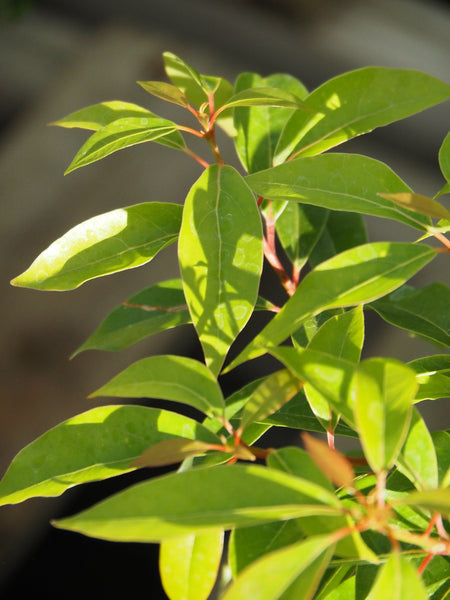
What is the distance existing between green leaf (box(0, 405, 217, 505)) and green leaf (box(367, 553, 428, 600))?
155 mm

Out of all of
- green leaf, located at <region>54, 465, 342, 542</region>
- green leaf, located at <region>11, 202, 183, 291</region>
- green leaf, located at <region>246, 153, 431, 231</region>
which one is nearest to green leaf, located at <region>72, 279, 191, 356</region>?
green leaf, located at <region>11, 202, 183, 291</region>

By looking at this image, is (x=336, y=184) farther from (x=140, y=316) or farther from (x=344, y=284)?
(x=140, y=316)

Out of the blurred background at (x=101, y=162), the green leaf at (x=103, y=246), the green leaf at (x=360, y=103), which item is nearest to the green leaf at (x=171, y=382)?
the green leaf at (x=103, y=246)

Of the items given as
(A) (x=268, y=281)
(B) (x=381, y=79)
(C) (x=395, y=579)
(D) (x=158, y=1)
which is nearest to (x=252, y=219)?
(B) (x=381, y=79)

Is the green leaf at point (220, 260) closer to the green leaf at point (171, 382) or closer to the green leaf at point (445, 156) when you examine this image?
the green leaf at point (171, 382)

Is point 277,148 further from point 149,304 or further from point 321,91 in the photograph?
point 149,304

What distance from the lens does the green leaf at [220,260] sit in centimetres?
45

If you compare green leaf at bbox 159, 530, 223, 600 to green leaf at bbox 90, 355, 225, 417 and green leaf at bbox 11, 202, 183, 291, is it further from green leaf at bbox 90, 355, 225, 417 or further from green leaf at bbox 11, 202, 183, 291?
green leaf at bbox 11, 202, 183, 291

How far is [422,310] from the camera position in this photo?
638mm

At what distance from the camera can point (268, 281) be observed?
1.67 meters

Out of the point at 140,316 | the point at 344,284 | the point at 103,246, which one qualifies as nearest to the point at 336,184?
the point at 344,284

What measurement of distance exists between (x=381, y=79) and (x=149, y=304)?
324mm

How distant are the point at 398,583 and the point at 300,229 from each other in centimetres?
45

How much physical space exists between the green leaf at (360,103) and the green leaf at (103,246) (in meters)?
0.13
